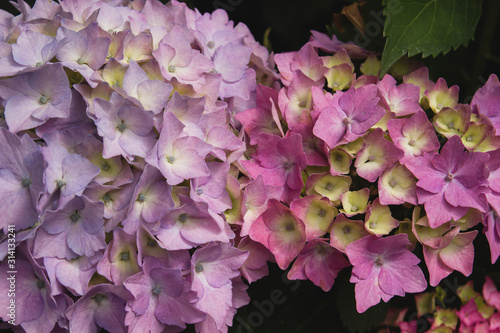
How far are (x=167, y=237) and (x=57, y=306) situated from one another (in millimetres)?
167

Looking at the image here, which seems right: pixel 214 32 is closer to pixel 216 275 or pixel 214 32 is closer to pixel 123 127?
pixel 123 127

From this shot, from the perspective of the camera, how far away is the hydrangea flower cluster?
2.21 feet

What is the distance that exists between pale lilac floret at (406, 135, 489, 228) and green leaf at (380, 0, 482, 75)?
0.17 meters

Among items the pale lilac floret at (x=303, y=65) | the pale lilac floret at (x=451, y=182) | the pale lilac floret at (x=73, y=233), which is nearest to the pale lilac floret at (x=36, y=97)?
the pale lilac floret at (x=73, y=233)

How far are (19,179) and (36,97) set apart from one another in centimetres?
11

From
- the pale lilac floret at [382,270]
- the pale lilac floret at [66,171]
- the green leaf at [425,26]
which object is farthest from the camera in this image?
the green leaf at [425,26]

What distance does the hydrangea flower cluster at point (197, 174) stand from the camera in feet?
2.21

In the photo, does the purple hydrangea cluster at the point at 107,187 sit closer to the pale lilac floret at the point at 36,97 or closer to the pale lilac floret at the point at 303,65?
the pale lilac floret at the point at 36,97

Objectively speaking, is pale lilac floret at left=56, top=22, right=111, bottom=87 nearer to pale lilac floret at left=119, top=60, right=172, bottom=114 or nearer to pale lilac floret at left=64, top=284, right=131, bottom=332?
pale lilac floret at left=119, top=60, right=172, bottom=114

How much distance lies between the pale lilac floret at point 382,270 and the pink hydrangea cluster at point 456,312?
28 cm

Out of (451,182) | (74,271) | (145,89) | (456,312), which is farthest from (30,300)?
(456,312)

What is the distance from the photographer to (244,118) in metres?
0.85

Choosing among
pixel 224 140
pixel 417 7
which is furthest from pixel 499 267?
pixel 224 140

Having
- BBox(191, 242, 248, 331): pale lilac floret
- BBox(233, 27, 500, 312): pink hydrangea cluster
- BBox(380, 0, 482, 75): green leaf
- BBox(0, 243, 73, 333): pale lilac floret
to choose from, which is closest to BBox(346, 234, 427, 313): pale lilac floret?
BBox(233, 27, 500, 312): pink hydrangea cluster
